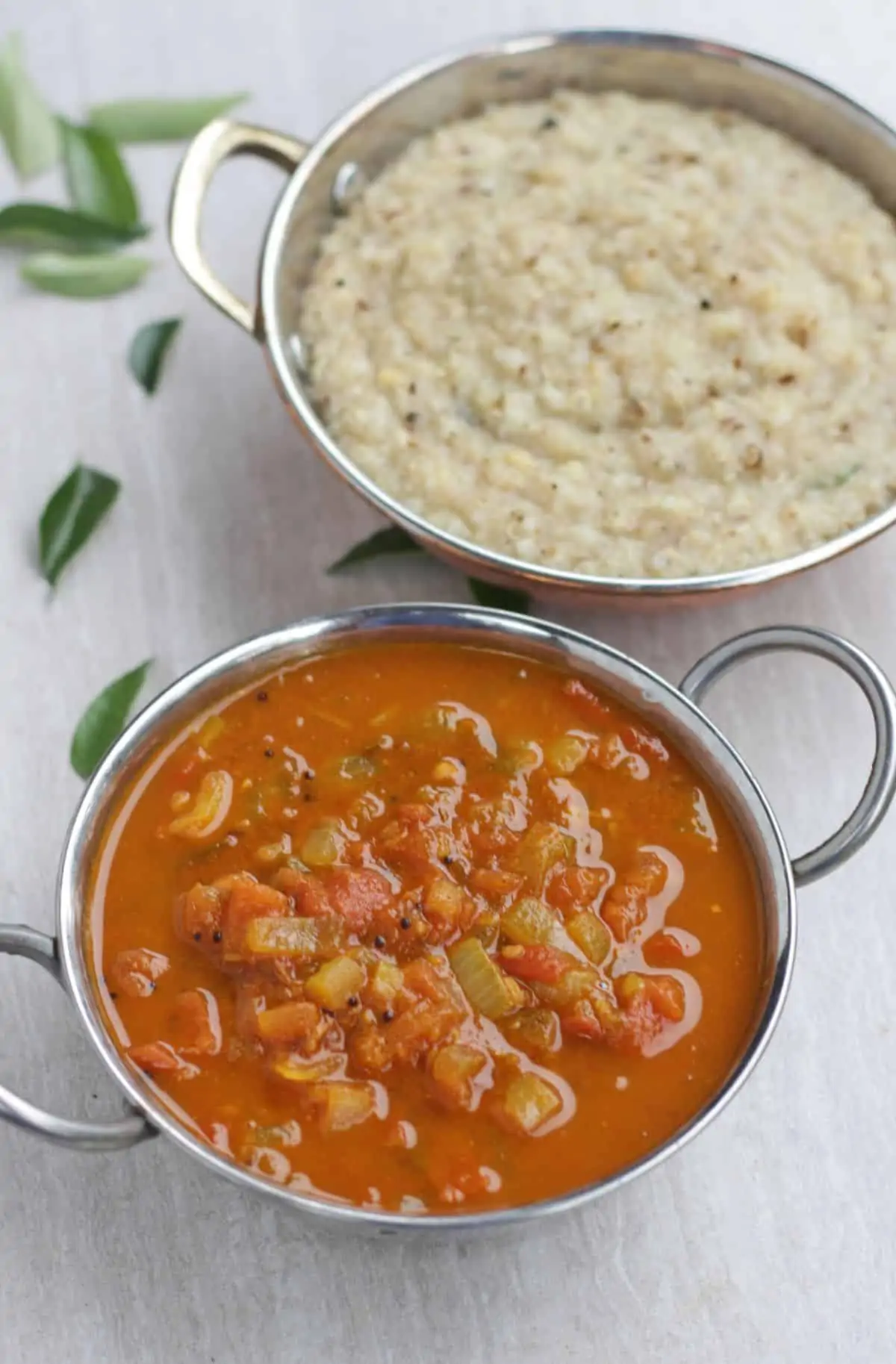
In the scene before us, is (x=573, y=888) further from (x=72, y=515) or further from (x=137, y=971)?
(x=72, y=515)

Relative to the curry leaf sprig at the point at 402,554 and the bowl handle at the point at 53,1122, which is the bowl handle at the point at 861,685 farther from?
the bowl handle at the point at 53,1122

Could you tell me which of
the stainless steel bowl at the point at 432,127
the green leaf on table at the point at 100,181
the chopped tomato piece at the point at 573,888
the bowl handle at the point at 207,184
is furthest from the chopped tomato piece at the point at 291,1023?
the green leaf on table at the point at 100,181

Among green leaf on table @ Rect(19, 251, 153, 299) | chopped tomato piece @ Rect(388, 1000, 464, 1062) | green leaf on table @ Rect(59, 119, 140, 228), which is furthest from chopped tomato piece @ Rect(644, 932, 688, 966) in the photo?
green leaf on table @ Rect(59, 119, 140, 228)

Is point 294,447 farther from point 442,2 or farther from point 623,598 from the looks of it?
point 442,2

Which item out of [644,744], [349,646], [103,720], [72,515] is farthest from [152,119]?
[644,744]

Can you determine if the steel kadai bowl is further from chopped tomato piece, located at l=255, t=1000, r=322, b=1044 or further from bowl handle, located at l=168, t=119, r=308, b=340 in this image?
bowl handle, located at l=168, t=119, r=308, b=340
